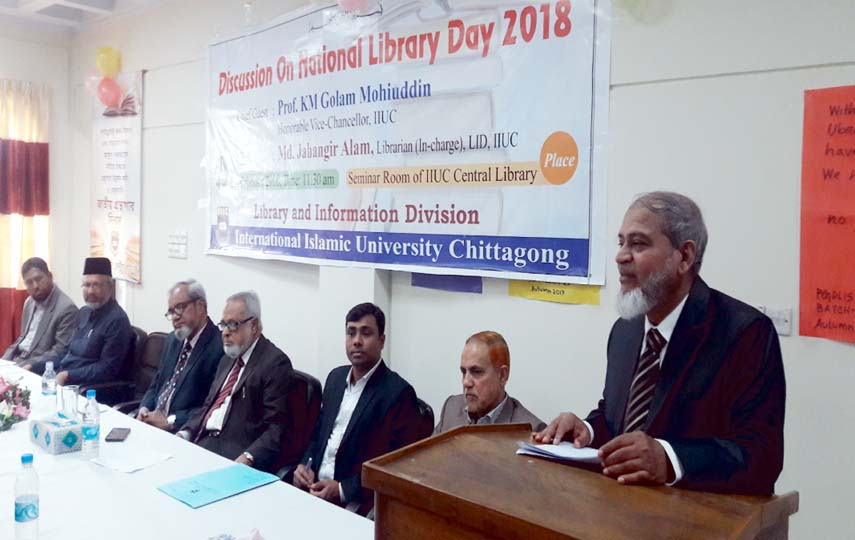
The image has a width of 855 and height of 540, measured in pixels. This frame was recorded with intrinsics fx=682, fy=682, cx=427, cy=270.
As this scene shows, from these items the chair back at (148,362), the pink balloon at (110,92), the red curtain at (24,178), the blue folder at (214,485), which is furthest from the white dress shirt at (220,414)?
the red curtain at (24,178)

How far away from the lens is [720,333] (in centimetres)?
139

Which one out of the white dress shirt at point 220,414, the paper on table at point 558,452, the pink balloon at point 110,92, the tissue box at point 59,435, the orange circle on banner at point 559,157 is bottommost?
the white dress shirt at point 220,414

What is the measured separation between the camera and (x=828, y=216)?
2.17 meters

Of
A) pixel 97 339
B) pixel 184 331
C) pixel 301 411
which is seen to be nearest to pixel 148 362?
pixel 97 339

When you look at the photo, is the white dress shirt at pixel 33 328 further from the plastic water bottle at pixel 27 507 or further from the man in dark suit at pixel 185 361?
the plastic water bottle at pixel 27 507

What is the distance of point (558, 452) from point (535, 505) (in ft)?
0.80

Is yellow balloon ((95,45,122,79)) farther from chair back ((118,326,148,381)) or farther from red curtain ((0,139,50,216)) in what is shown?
chair back ((118,326,148,381))

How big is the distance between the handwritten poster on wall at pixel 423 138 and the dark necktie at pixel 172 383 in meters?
0.76

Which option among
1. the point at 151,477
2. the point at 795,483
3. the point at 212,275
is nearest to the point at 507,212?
the point at 795,483

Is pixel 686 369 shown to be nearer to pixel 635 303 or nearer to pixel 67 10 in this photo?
pixel 635 303

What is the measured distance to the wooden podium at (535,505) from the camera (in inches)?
32.9

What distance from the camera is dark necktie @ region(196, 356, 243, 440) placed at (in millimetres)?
3275

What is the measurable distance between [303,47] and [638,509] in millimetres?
3480

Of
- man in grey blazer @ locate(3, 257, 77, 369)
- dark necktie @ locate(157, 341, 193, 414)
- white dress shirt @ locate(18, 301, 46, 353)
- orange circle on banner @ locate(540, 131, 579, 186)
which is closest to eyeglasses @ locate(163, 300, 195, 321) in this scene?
dark necktie @ locate(157, 341, 193, 414)
